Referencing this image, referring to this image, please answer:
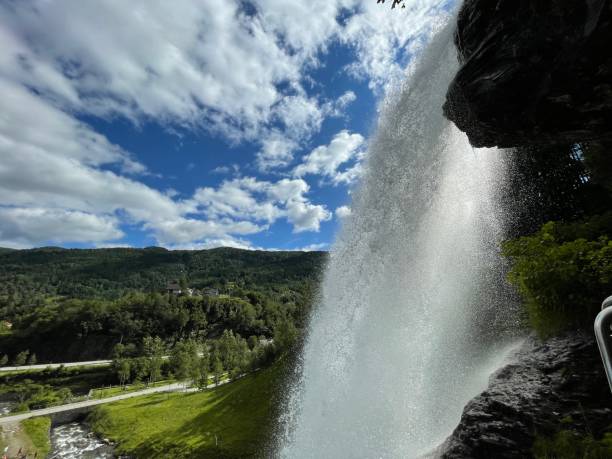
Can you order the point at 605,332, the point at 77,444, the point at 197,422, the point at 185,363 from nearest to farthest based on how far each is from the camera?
the point at 605,332 → the point at 77,444 → the point at 197,422 → the point at 185,363

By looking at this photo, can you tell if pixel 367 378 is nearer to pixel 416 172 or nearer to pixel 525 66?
pixel 416 172

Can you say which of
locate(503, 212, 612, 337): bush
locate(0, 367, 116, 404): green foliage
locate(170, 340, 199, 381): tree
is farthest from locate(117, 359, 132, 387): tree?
locate(503, 212, 612, 337): bush

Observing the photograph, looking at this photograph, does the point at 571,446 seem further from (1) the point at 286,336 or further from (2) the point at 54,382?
(2) the point at 54,382

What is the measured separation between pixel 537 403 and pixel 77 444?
54678mm

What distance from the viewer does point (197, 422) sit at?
4266 centimetres

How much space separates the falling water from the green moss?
43.2 meters

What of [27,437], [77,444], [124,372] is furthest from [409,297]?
[124,372]

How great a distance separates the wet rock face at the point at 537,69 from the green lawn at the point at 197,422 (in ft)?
98.7

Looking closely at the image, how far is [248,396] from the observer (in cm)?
4766

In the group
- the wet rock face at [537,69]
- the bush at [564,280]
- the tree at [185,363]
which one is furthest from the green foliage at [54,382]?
the wet rock face at [537,69]

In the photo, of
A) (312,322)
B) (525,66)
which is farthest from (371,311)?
(525,66)

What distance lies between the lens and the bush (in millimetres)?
7496

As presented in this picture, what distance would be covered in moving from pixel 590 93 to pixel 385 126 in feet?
35.6

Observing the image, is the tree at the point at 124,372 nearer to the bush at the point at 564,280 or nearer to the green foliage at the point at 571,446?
the bush at the point at 564,280
